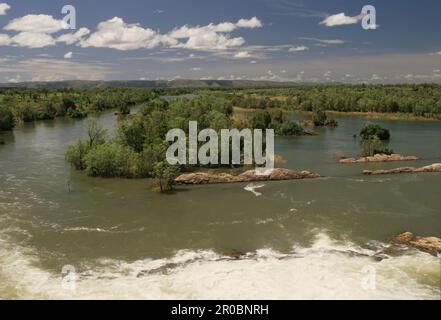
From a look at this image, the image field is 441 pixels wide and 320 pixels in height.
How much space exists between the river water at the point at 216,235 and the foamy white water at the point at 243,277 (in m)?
0.07

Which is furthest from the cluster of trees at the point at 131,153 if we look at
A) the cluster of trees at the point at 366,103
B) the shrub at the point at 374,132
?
the cluster of trees at the point at 366,103

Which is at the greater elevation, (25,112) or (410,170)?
(25,112)

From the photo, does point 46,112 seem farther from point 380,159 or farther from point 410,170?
point 410,170

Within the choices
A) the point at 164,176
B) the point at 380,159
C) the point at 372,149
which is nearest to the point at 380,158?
the point at 380,159

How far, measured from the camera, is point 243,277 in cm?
2723

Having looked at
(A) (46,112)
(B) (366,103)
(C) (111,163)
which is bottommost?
(C) (111,163)

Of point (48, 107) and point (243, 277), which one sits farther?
point (48, 107)

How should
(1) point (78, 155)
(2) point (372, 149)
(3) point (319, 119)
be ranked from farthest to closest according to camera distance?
(3) point (319, 119) < (2) point (372, 149) < (1) point (78, 155)

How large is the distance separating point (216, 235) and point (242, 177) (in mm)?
16967

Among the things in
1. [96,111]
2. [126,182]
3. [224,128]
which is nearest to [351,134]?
[224,128]

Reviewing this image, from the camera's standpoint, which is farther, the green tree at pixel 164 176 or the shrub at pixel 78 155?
the shrub at pixel 78 155

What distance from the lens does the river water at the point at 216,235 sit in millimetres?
26287

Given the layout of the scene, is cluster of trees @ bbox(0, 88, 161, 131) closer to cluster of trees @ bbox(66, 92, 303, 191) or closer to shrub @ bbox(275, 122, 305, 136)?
cluster of trees @ bbox(66, 92, 303, 191)

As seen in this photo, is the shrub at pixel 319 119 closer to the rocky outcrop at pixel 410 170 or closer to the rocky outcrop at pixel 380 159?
the rocky outcrop at pixel 380 159
